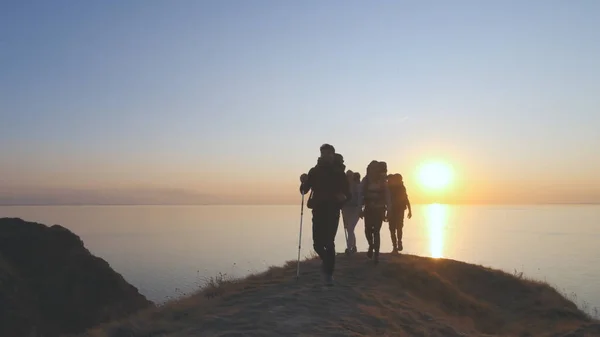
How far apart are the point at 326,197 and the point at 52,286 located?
17.1m

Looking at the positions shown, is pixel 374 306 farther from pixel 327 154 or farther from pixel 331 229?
pixel 327 154

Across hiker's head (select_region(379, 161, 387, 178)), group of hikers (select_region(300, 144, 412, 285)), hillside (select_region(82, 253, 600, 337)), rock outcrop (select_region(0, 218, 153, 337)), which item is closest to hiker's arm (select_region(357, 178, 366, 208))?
group of hikers (select_region(300, 144, 412, 285))

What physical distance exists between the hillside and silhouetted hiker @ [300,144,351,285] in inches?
38.3

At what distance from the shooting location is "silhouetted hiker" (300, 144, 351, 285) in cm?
951

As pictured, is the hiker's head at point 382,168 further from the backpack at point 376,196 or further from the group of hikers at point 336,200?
the backpack at point 376,196

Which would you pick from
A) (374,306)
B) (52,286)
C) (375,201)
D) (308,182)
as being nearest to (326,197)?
(308,182)

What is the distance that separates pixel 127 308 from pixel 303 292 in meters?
14.5

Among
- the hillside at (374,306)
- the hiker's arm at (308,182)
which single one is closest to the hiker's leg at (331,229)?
the hiker's arm at (308,182)

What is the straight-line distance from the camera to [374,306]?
30.2 feet

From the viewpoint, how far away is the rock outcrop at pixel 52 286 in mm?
19219

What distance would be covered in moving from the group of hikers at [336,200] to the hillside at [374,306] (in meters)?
0.75

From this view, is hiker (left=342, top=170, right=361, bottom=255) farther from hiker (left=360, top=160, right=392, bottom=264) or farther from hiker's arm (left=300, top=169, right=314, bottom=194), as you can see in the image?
hiker's arm (left=300, top=169, right=314, bottom=194)

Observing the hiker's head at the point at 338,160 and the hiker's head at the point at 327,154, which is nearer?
the hiker's head at the point at 327,154

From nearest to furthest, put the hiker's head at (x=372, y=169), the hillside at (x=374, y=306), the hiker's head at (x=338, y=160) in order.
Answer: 1. the hillside at (x=374, y=306)
2. the hiker's head at (x=338, y=160)
3. the hiker's head at (x=372, y=169)
